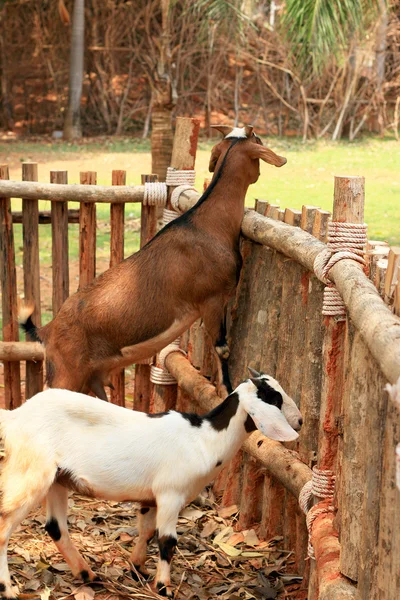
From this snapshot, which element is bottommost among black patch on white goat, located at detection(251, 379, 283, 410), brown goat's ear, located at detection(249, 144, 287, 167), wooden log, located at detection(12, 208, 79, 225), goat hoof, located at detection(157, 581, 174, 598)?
goat hoof, located at detection(157, 581, 174, 598)

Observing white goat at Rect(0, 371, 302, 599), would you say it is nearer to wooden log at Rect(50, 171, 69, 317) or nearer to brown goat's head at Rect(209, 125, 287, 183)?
brown goat's head at Rect(209, 125, 287, 183)

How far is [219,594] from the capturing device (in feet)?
13.8

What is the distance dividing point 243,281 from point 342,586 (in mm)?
2229

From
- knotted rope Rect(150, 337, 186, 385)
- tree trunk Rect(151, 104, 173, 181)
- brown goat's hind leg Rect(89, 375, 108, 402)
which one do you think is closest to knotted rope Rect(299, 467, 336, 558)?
brown goat's hind leg Rect(89, 375, 108, 402)

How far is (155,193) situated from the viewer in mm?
5777

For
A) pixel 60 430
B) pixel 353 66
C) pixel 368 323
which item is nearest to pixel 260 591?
pixel 60 430

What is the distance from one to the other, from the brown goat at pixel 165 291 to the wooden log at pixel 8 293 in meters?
1.18

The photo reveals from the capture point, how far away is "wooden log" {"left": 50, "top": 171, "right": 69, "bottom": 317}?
5.93m

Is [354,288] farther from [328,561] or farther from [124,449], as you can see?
[124,449]

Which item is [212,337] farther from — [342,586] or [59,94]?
[59,94]

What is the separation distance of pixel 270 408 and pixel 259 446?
0.73 meters

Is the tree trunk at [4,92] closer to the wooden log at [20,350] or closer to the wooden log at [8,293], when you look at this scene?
the wooden log at [8,293]

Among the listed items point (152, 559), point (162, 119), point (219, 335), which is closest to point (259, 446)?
point (219, 335)

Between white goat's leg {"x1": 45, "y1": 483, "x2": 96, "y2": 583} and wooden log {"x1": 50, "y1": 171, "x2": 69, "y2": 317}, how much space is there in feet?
6.77
